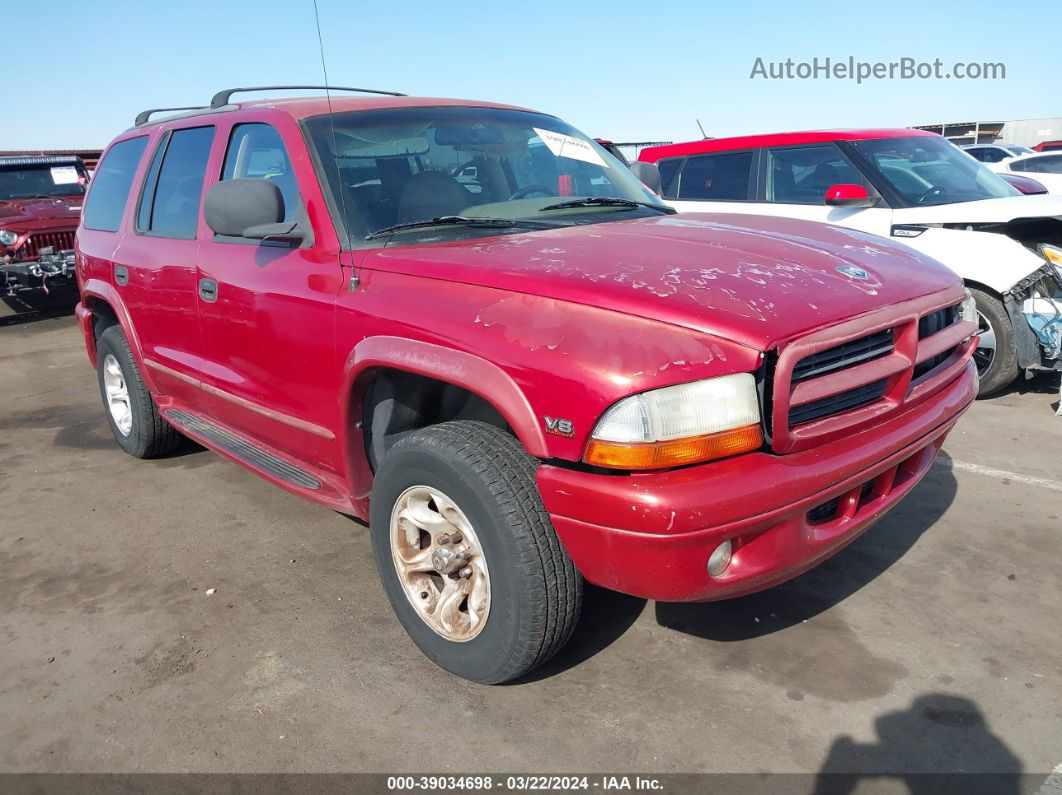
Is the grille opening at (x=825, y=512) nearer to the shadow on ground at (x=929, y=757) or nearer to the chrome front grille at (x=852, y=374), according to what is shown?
the chrome front grille at (x=852, y=374)

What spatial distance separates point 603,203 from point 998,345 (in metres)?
3.31

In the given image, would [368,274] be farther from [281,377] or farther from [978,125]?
[978,125]

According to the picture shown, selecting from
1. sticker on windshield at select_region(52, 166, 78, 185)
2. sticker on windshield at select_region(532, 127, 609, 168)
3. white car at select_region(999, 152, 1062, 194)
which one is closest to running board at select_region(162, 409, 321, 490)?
sticker on windshield at select_region(532, 127, 609, 168)

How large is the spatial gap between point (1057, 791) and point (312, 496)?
2.50 meters

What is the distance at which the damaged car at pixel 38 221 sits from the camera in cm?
999

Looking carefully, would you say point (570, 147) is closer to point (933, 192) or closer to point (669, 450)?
point (669, 450)

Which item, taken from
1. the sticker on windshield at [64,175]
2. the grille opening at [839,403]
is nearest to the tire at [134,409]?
the grille opening at [839,403]

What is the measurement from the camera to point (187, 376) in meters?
3.84

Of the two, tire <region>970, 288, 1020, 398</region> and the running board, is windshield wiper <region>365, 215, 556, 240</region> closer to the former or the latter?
the running board

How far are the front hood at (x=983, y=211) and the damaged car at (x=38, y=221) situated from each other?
9529 mm

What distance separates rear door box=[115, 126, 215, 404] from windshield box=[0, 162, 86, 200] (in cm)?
856

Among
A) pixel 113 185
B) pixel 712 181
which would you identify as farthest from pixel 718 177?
pixel 113 185

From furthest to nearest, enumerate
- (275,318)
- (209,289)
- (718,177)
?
(718,177) < (209,289) < (275,318)

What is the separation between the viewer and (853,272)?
256cm
